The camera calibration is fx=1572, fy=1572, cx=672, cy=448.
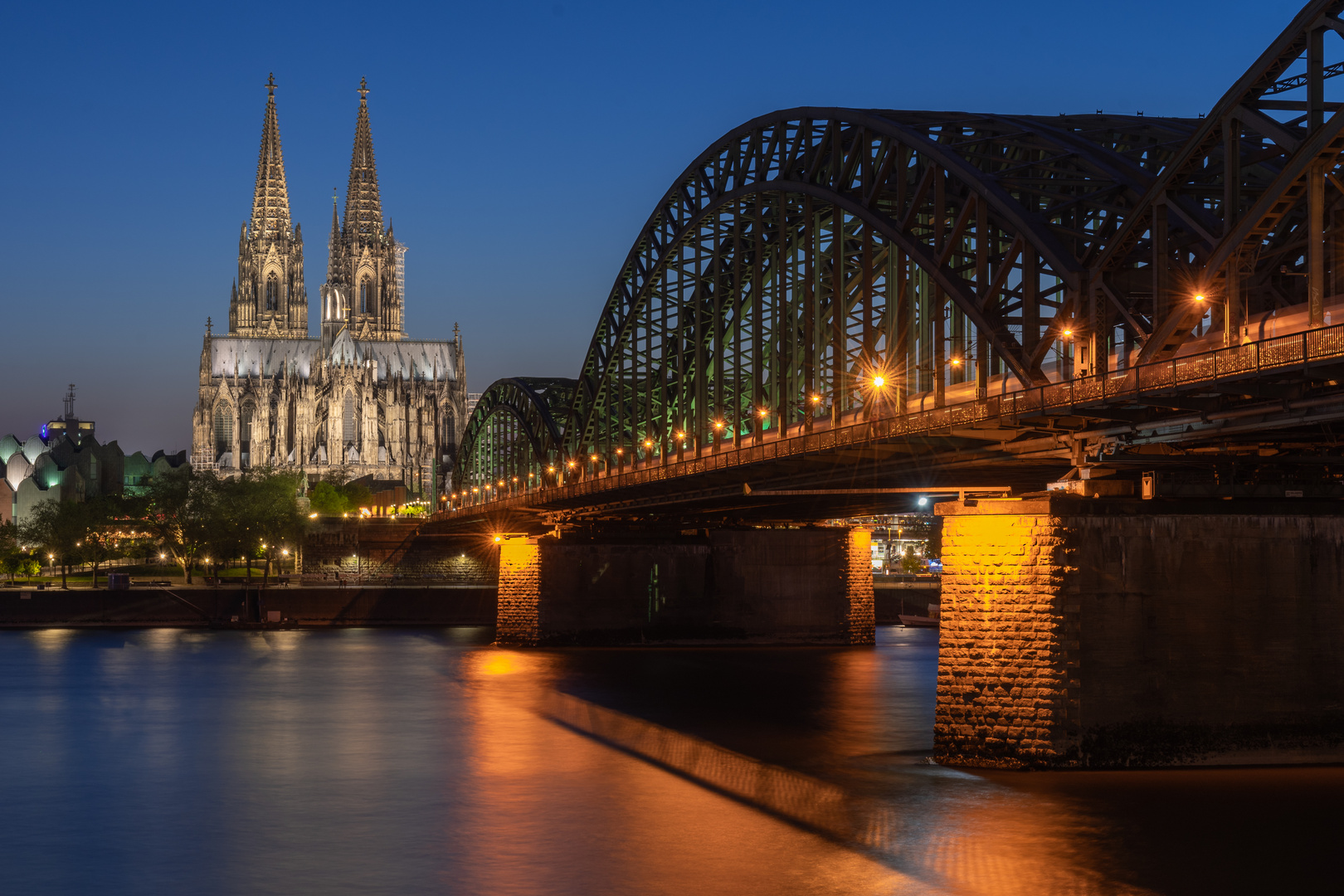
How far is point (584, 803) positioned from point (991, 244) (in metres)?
29.8

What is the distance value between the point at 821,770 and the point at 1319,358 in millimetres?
17740

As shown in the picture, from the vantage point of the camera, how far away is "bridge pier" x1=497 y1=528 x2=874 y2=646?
265 feet

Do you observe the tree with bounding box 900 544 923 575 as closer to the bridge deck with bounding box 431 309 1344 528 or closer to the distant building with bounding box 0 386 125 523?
the distant building with bounding box 0 386 125 523

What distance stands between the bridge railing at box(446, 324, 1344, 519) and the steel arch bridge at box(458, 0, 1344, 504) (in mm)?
775

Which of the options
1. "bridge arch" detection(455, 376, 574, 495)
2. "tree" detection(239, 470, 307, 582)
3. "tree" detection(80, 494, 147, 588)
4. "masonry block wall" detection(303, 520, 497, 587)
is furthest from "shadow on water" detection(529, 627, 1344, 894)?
"tree" detection(239, 470, 307, 582)

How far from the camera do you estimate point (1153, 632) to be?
33750 millimetres

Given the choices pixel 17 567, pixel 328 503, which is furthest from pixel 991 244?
pixel 328 503

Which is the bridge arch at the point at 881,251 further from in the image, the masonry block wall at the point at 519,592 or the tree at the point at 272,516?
the tree at the point at 272,516

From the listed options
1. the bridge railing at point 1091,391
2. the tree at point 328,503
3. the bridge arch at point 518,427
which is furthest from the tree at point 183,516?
the bridge railing at point 1091,391

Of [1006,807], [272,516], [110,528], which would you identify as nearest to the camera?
[1006,807]

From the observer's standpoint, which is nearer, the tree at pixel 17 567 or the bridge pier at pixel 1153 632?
the bridge pier at pixel 1153 632

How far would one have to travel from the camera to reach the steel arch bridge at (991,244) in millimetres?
31312

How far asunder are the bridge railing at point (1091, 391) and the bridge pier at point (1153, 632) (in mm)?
2389

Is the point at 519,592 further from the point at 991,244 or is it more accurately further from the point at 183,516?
the point at 183,516
